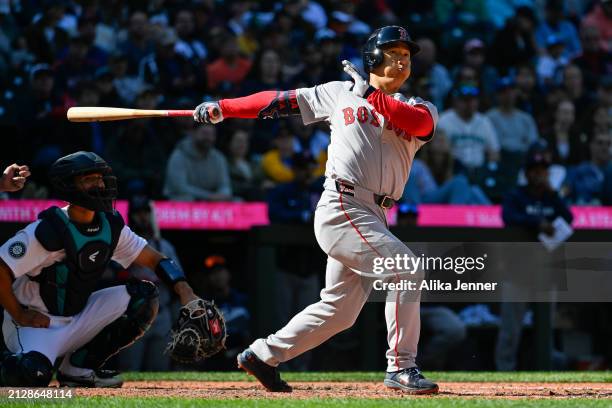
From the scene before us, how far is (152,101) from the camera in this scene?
9.77 metres

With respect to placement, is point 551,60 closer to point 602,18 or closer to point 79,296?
point 602,18

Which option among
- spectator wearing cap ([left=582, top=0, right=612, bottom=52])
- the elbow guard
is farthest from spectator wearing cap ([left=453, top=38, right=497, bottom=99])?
the elbow guard

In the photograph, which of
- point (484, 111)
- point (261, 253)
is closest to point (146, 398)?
point (261, 253)

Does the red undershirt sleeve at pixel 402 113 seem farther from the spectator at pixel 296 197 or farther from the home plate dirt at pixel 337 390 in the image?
the spectator at pixel 296 197

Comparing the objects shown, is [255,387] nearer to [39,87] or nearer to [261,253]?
[261,253]

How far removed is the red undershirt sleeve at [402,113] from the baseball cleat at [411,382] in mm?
1129

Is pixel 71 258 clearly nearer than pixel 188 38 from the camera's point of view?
Yes

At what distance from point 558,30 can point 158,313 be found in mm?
7083

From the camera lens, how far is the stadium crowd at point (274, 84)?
9445 mm

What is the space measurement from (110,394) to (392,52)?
6.93 ft

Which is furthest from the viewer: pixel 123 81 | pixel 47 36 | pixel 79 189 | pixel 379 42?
pixel 47 36

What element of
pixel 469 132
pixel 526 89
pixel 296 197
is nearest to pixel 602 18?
pixel 526 89

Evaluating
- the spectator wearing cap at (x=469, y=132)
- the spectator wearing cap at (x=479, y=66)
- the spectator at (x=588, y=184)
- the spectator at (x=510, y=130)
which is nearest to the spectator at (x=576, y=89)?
the spectator at (x=510, y=130)

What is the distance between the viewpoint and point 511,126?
11070 mm
